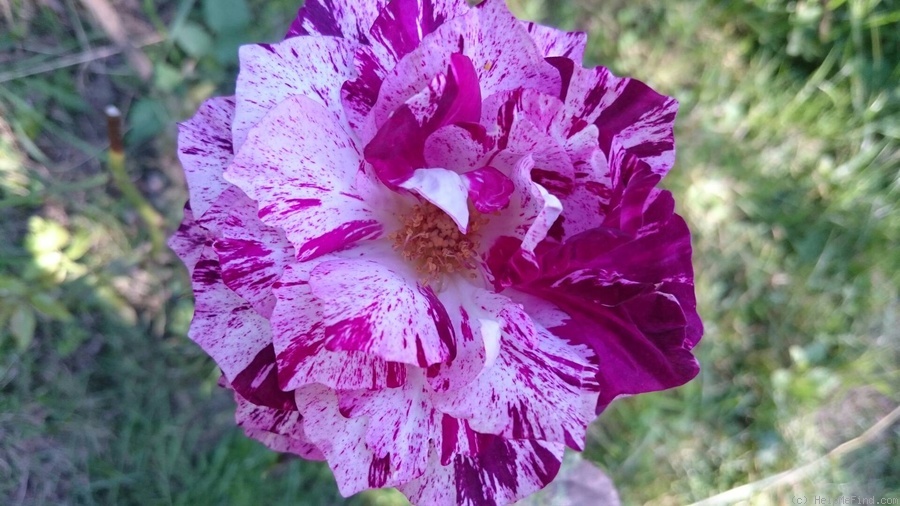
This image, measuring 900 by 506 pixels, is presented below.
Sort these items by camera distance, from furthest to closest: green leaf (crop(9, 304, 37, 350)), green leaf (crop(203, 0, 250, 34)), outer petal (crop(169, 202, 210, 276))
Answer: green leaf (crop(203, 0, 250, 34)) → green leaf (crop(9, 304, 37, 350)) → outer petal (crop(169, 202, 210, 276))

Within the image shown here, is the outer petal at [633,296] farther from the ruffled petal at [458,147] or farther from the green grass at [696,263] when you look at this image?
the green grass at [696,263]

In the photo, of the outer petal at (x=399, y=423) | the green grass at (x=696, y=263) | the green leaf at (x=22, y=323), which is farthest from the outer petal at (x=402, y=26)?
the green leaf at (x=22, y=323)

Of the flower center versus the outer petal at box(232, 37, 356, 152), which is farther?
the flower center

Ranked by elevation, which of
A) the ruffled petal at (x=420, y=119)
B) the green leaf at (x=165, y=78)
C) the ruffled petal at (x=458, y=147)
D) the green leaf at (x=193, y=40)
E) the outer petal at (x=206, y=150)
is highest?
the green leaf at (x=193, y=40)

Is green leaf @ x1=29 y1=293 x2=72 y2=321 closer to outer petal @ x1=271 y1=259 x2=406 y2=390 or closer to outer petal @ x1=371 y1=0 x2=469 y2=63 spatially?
outer petal @ x1=271 y1=259 x2=406 y2=390

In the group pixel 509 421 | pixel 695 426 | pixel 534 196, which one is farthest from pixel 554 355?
pixel 695 426

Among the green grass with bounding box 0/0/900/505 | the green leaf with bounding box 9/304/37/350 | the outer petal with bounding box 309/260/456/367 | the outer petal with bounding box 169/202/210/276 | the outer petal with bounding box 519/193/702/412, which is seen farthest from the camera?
the green grass with bounding box 0/0/900/505

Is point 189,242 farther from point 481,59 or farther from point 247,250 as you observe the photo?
point 481,59

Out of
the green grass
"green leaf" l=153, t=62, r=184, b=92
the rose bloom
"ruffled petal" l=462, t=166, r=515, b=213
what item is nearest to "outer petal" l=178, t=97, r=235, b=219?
→ the rose bloom
